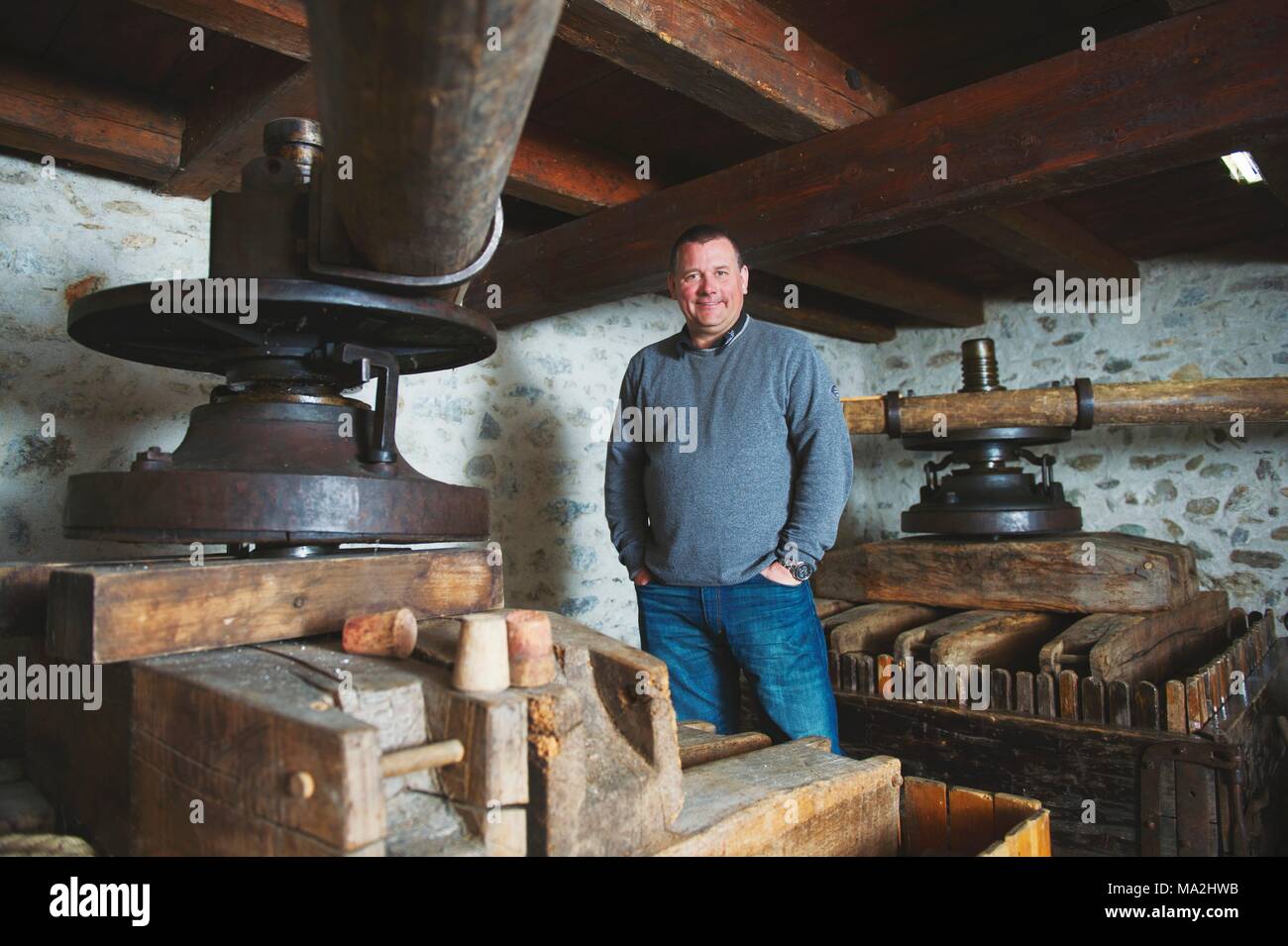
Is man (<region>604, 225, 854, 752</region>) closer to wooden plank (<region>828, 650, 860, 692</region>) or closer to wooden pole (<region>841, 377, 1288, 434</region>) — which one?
wooden plank (<region>828, 650, 860, 692</region>)

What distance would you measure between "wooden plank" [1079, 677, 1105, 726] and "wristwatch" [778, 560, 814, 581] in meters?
0.88

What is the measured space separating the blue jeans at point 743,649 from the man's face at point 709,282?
751 mm

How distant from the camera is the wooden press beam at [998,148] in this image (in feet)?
6.20

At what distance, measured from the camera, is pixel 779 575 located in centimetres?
239

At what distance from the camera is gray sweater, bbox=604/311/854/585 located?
2.40 metres

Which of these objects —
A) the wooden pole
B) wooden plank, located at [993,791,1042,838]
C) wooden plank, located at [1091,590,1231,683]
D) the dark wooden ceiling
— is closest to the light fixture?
the dark wooden ceiling

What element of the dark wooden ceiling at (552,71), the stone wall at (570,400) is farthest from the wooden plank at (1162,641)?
the dark wooden ceiling at (552,71)

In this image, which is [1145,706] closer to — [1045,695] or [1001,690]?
[1045,695]

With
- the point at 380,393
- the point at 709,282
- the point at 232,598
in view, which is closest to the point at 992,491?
Result: the point at 709,282

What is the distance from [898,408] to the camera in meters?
3.93

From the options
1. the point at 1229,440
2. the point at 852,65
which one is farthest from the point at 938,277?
the point at 852,65

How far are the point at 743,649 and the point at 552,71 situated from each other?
5.75ft

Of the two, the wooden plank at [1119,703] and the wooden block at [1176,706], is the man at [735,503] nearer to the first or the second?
the wooden plank at [1119,703]

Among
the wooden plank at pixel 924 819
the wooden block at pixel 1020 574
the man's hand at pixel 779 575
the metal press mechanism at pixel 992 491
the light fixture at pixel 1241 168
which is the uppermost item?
the light fixture at pixel 1241 168
